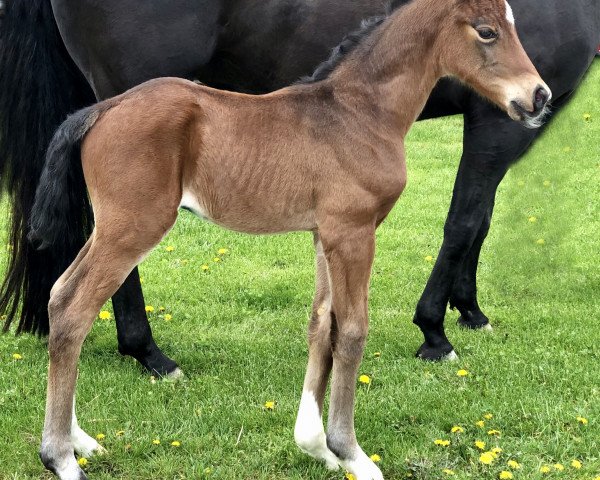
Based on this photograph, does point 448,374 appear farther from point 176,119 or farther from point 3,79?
point 3,79

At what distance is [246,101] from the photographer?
338 cm

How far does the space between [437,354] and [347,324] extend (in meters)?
1.63

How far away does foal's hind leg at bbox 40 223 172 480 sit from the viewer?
327 cm

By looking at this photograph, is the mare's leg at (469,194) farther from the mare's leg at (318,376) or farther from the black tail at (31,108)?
the black tail at (31,108)

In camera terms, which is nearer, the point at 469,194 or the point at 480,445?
the point at 480,445

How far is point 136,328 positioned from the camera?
470 centimetres

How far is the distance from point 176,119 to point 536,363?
8.24 ft

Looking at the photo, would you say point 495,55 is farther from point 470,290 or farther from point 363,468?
point 470,290

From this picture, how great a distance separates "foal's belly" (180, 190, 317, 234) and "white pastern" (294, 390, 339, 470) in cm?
73

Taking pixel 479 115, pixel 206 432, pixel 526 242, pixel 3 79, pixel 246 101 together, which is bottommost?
pixel 526 242

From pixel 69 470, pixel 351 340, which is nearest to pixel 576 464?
pixel 351 340

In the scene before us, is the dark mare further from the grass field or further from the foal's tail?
the foal's tail

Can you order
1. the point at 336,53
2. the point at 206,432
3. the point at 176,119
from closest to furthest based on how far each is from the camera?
1. the point at 176,119
2. the point at 336,53
3. the point at 206,432

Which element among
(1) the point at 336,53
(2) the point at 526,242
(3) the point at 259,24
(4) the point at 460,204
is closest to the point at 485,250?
(2) the point at 526,242
